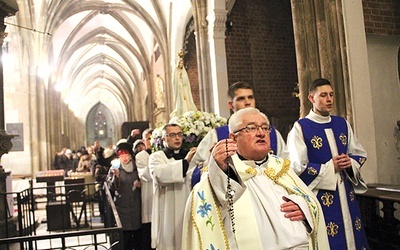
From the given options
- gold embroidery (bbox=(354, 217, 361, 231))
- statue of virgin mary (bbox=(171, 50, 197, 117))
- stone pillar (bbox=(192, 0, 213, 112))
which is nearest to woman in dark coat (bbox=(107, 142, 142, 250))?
statue of virgin mary (bbox=(171, 50, 197, 117))

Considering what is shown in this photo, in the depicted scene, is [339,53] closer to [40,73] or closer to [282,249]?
[282,249]

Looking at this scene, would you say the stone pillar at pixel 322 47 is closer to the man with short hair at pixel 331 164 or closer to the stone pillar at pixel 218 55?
the man with short hair at pixel 331 164

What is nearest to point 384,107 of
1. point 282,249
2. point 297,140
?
point 297,140

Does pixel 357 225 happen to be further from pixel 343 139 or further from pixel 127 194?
pixel 127 194

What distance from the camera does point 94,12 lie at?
78.4 ft

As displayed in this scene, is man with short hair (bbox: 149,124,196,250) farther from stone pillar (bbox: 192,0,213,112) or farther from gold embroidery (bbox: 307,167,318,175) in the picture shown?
stone pillar (bbox: 192,0,213,112)

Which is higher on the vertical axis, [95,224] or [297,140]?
[297,140]

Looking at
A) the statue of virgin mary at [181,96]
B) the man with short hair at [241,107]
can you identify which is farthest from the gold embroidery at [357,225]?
the statue of virgin mary at [181,96]

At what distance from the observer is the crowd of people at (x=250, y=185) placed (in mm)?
2221

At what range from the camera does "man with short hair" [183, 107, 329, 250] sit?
86.5 inches

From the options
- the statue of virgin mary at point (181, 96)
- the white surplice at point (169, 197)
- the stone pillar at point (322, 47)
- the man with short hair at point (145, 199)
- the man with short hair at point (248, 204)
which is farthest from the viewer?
the statue of virgin mary at point (181, 96)

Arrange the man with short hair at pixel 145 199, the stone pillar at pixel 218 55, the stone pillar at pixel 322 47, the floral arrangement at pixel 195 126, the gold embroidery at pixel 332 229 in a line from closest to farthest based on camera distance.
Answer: the gold embroidery at pixel 332 229, the floral arrangement at pixel 195 126, the man with short hair at pixel 145 199, the stone pillar at pixel 322 47, the stone pillar at pixel 218 55

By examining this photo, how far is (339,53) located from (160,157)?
3.27m

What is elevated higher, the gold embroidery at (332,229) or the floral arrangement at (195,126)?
the floral arrangement at (195,126)
